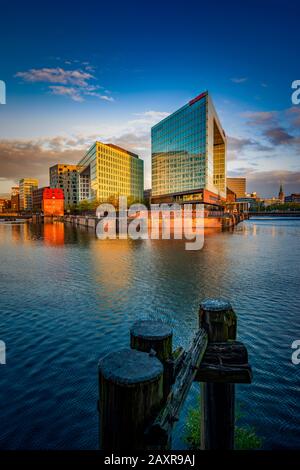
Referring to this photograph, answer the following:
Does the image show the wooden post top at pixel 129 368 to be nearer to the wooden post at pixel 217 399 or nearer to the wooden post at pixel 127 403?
the wooden post at pixel 127 403

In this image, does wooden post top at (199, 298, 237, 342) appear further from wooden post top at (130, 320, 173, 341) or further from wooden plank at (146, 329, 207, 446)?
wooden post top at (130, 320, 173, 341)

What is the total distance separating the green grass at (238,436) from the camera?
23.4 ft

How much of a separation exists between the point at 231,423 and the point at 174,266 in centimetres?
2351

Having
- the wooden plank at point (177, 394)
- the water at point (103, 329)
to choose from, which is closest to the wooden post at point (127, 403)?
the wooden plank at point (177, 394)

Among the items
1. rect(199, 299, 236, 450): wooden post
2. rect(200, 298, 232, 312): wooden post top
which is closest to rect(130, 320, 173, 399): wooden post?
rect(199, 299, 236, 450): wooden post

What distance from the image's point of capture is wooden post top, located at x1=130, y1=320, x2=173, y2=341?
3969mm

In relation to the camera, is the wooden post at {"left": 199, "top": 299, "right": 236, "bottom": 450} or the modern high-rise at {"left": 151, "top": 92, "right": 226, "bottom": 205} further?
the modern high-rise at {"left": 151, "top": 92, "right": 226, "bottom": 205}

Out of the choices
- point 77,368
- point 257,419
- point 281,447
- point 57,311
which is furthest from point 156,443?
point 57,311

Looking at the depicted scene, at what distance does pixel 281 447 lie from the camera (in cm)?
706

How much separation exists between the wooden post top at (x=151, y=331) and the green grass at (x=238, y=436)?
511 centimetres

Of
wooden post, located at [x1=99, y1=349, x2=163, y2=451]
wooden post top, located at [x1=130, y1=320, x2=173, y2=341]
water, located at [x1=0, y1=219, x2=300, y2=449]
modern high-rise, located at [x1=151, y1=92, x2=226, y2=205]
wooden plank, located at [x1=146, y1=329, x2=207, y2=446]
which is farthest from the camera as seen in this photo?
modern high-rise, located at [x1=151, y1=92, x2=226, y2=205]

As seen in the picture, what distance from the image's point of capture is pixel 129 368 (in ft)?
9.59

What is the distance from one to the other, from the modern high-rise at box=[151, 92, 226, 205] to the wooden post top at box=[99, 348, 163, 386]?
118m

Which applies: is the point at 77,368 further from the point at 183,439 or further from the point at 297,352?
the point at 297,352
